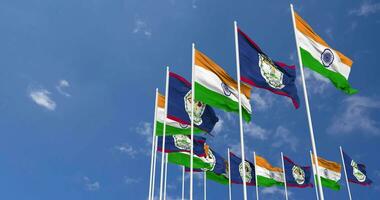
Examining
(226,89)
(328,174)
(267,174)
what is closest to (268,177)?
(267,174)

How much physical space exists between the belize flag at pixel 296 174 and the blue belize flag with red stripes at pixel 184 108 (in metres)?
17.4

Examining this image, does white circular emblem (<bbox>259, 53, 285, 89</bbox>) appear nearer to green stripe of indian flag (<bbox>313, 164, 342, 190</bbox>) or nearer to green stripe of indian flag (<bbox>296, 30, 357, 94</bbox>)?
green stripe of indian flag (<bbox>296, 30, 357, 94</bbox>)

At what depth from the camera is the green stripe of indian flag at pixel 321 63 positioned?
16.4 meters

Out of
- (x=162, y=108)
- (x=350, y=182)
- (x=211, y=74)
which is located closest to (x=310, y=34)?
(x=211, y=74)

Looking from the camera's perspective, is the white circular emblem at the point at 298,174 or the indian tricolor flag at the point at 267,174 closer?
the indian tricolor flag at the point at 267,174

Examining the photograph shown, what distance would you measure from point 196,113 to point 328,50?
7435 mm

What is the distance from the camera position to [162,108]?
81.9 feet

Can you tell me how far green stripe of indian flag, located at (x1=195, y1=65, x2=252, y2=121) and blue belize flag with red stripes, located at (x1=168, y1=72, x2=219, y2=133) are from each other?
2.55 m

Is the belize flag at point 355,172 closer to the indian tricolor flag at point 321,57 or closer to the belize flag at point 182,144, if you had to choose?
the belize flag at point 182,144

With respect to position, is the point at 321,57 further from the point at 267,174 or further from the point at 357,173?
the point at 357,173

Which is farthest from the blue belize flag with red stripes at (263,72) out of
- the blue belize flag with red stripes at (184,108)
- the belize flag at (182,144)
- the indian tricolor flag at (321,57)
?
the belize flag at (182,144)

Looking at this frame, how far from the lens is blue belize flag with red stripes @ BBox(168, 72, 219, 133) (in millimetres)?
20422

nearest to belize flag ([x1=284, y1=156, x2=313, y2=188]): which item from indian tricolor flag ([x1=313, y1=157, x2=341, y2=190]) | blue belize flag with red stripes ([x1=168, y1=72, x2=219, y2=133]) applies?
indian tricolor flag ([x1=313, y1=157, x2=341, y2=190])

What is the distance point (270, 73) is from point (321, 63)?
225cm
